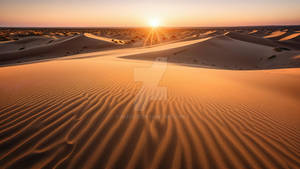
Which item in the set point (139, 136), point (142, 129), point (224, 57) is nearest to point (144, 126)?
point (142, 129)

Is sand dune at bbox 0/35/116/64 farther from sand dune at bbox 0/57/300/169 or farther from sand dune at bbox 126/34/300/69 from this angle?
sand dune at bbox 0/57/300/169

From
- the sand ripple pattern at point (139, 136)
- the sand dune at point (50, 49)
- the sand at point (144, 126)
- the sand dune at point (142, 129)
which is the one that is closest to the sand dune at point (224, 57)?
the sand at point (144, 126)

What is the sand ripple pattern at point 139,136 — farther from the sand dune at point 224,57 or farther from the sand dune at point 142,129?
the sand dune at point 224,57

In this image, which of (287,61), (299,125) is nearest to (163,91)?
(299,125)

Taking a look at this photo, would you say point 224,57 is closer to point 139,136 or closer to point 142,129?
point 142,129

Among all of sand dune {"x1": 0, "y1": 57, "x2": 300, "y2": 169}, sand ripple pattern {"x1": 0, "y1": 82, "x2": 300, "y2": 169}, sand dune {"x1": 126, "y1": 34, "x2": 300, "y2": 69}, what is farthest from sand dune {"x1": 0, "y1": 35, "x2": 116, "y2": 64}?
sand ripple pattern {"x1": 0, "y1": 82, "x2": 300, "y2": 169}
